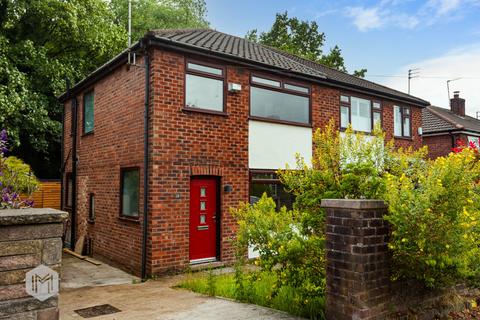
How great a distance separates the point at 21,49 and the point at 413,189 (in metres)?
17.8

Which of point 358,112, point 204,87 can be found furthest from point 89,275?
point 358,112

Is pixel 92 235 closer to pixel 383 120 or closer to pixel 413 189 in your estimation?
pixel 413 189

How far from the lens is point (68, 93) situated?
13477mm

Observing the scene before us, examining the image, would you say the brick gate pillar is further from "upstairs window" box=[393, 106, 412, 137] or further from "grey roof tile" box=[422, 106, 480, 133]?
"grey roof tile" box=[422, 106, 480, 133]

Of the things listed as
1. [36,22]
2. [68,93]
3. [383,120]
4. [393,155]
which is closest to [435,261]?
[393,155]

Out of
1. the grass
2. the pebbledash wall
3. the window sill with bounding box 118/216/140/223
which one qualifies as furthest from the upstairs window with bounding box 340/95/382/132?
the grass

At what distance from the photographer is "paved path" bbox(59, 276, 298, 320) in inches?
190

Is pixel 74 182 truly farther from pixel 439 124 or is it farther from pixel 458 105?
pixel 458 105

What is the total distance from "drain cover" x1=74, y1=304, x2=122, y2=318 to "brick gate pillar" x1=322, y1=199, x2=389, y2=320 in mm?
3286

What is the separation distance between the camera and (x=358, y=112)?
533 inches

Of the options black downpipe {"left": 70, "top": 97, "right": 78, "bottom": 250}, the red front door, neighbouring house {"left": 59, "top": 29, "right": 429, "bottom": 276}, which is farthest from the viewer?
black downpipe {"left": 70, "top": 97, "right": 78, "bottom": 250}

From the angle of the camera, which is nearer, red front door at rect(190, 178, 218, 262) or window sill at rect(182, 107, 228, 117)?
window sill at rect(182, 107, 228, 117)

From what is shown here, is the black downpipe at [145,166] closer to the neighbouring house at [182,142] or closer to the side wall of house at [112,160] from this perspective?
the neighbouring house at [182,142]

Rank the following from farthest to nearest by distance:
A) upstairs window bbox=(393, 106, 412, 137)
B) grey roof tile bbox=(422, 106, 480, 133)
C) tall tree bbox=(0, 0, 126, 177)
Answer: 1. grey roof tile bbox=(422, 106, 480, 133)
2. tall tree bbox=(0, 0, 126, 177)
3. upstairs window bbox=(393, 106, 412, 137)
